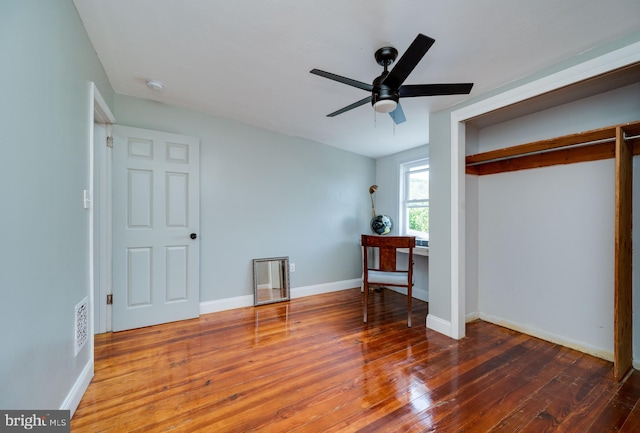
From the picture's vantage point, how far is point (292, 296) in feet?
12.4

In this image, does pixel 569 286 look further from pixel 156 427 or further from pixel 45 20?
pixel 45 20

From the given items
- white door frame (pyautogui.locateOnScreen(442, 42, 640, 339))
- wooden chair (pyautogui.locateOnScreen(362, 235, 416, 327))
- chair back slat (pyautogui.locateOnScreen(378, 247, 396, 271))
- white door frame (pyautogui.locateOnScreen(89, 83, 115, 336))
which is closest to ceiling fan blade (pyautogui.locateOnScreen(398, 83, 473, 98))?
white door frame (pyautogui.locateOnScreen(442, 42, 640, 339))

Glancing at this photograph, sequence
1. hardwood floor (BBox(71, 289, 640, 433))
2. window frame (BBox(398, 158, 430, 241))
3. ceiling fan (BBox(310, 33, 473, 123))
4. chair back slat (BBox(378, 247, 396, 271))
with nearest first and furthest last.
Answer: hardwood floor (BBox(71, 289, 640, 433)) → ceiling fan (BBox(310, 33, 473, 123)) → chair back slat (BBox(378, 247, 396, 271)) → window frame (BBox(398, 158, 430, 241))

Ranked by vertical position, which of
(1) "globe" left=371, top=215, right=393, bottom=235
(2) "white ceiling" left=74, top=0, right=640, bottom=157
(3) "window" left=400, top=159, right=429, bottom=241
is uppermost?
(2) "white ceiling" left=74, top=0, right=640, bottom=157

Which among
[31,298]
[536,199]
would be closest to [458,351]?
[536,199]

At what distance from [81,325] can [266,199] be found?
2.26m

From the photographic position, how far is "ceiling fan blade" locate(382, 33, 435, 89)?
133 cm

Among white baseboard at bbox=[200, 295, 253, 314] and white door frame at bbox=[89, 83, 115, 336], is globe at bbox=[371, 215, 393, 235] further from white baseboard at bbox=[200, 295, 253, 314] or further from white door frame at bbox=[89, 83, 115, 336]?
white door frame at bbox=[89, 83, 115, 336]

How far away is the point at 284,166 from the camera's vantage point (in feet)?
12.4

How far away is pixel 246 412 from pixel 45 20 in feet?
7.65

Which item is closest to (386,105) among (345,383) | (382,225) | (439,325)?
(345,383)

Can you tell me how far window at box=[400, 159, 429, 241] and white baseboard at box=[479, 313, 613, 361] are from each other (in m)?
1.31

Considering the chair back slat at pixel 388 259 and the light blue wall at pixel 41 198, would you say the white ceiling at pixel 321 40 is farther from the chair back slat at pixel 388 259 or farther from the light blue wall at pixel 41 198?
the chair back slat at pixel 388 259

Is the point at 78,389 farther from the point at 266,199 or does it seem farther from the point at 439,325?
the point at 439,325
